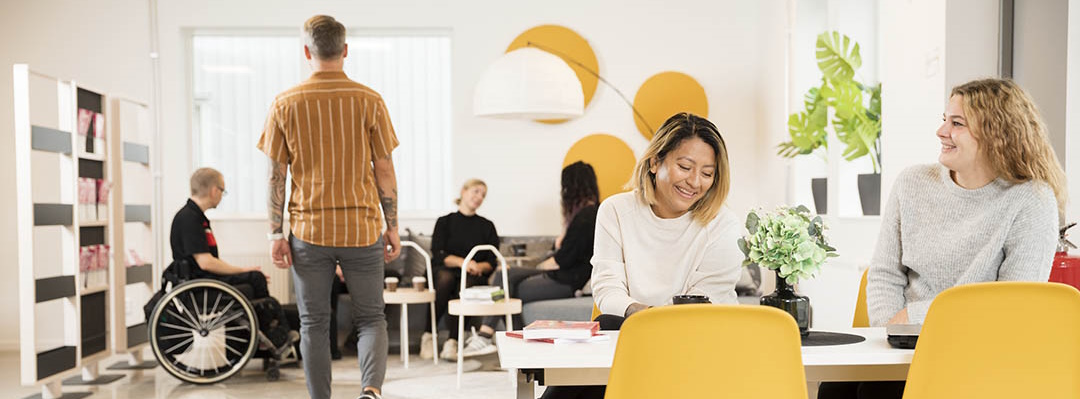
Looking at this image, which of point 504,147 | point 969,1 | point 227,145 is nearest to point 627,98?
point 504,147

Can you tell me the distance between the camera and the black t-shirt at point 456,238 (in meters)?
6.05

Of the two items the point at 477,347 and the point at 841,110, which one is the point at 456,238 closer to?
the point at 477,347

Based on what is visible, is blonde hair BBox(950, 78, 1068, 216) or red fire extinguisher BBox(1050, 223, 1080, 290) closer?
blonde hair BBox(950, 78, 1068, 216)

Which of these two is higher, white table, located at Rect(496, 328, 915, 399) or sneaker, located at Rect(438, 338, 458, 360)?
white table, located at Rect(496, 328, 915, 399)

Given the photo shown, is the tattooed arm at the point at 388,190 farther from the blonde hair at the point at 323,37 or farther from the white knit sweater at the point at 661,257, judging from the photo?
the white knit sweater at the point at 661,257

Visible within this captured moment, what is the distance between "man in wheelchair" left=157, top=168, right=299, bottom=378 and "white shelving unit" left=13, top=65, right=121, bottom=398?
0.45 meters

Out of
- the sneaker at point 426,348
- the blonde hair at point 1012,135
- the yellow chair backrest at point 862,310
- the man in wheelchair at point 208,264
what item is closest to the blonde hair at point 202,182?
the man in wheelchair at point 208,264

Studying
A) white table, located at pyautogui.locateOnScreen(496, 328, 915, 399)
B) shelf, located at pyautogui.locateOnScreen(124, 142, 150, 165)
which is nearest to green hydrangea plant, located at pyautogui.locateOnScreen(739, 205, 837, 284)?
white table, located at pyautogui.locateOnScreen(496, 328, 915, 399)

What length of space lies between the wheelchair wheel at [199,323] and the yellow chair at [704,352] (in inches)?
145

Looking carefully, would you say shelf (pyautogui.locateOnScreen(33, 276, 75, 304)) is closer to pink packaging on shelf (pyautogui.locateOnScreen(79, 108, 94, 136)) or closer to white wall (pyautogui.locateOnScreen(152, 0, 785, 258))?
pink packaging on shelf (pyautogui.locateOnScreen(79, 108, 94, 136))

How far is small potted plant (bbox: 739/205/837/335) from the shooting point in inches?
80.5

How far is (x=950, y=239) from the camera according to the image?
2363 millimetres

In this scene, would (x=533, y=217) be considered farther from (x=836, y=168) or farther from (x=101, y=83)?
(x=101, y=83)

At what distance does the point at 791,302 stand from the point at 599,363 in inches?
23.1
